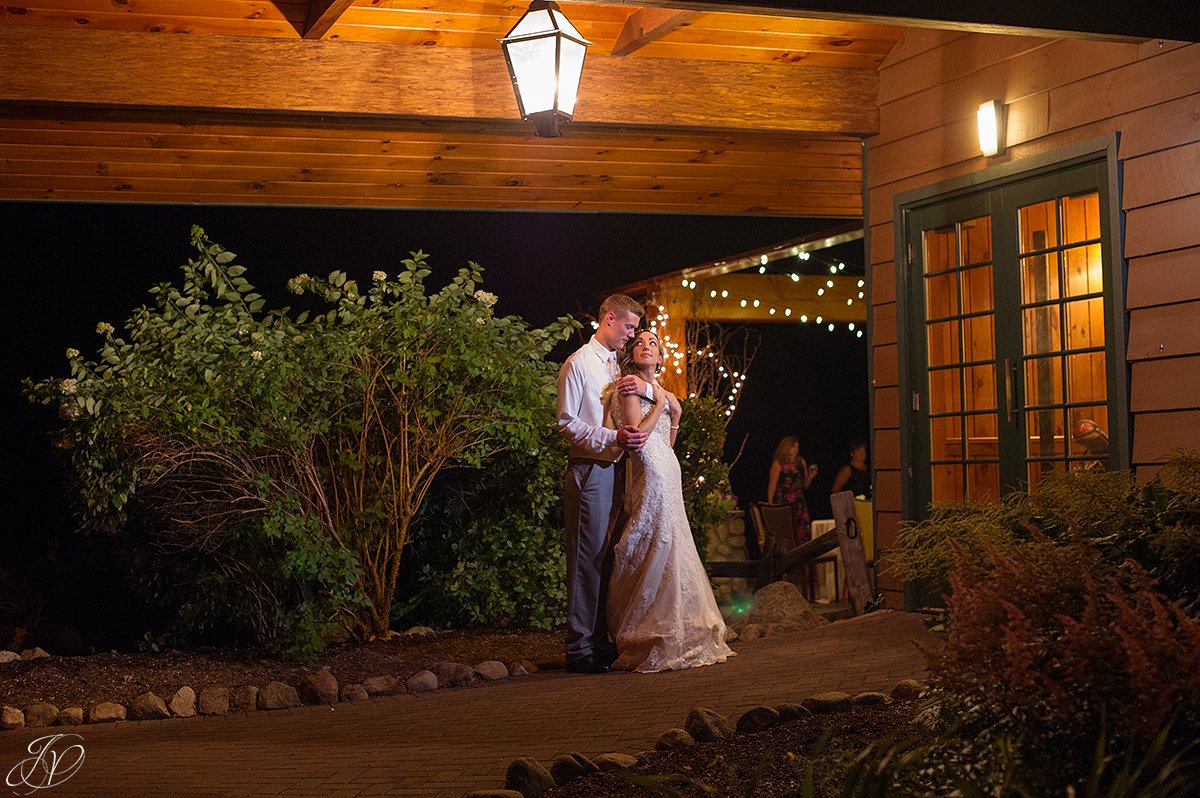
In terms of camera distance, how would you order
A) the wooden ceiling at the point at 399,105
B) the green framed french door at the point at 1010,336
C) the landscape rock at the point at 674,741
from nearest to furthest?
the landscape rock at the point at 674,741
the green framed french door at the point at 1010,336
the wooden ceiling at the point at 399,105

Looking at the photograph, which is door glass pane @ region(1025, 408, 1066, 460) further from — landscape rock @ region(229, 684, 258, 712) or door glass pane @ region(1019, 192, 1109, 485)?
landscape rock @ region(229, 684, 258, 712)

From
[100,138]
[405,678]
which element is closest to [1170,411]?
[405,678]

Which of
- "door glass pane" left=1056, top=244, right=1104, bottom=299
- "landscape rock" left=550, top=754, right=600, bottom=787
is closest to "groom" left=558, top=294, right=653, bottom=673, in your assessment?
"door glass pane" left=1056, top=244, right=1104, bottom=299

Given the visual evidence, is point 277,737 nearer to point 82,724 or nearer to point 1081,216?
point 82,724

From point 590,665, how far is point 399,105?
3432mm

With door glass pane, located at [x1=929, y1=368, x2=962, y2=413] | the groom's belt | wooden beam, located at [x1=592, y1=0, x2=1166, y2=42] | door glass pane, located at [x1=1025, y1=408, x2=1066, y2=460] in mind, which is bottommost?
the groom's belt

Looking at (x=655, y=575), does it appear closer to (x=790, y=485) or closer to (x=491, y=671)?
(x=491, y=671)

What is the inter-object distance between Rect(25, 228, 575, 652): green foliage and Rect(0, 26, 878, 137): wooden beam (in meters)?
0.93

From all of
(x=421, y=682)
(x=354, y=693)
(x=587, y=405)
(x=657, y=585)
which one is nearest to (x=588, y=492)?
(x=587, y=405)

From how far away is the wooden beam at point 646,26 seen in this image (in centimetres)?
740

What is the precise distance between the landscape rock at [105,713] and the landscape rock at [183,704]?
0.22 m

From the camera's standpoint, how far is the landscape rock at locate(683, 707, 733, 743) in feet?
14.5

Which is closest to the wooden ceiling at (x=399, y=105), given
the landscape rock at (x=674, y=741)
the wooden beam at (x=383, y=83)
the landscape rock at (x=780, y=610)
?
the wooden beam at (x=383, y=83)

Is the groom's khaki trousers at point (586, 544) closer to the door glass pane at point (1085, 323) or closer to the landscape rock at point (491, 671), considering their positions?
the landscape rock at point (491, 671)
